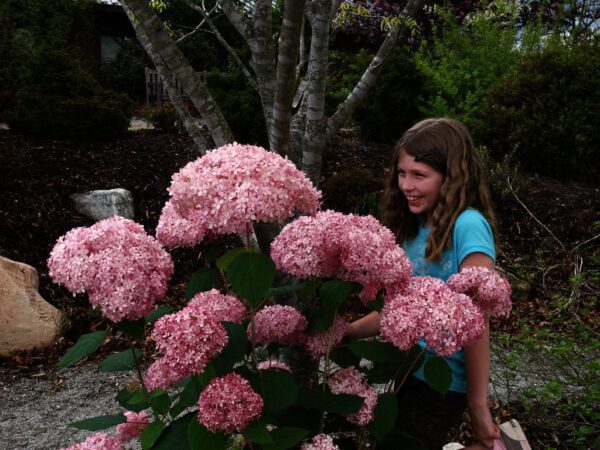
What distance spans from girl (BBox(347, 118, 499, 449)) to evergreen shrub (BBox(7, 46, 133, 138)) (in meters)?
6.06

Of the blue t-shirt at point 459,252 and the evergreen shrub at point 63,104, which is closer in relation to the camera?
the blue t-shirt at point 459,252

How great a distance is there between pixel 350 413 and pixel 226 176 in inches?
24.4

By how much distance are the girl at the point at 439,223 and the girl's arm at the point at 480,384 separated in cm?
3

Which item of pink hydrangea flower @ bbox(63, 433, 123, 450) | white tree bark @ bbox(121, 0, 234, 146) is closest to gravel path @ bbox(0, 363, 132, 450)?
pink hydrangea flower @ bbox(63, 433, 123, 450)

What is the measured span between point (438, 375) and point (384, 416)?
0.19 meters

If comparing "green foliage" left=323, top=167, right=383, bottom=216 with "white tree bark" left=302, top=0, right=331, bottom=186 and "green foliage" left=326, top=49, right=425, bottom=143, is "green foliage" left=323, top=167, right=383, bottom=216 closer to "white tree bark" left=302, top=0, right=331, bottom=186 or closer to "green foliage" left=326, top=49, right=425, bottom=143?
"green foliage" left=326, top=49, right=425, bottom=143

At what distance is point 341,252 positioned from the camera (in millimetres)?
1173

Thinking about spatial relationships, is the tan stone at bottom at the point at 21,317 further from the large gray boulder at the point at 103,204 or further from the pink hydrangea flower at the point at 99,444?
the pink hydrangea flower at the point at 99,444

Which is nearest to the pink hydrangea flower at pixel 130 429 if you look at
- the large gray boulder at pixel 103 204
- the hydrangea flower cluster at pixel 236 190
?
the hydrangea flower cluster at pixel 236 190

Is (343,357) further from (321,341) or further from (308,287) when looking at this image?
(308,287)

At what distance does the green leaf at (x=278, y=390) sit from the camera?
3.68ft

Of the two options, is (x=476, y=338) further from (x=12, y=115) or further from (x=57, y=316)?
(x=12, y=115)

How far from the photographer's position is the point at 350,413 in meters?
1.27

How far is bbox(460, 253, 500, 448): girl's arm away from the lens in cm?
160
